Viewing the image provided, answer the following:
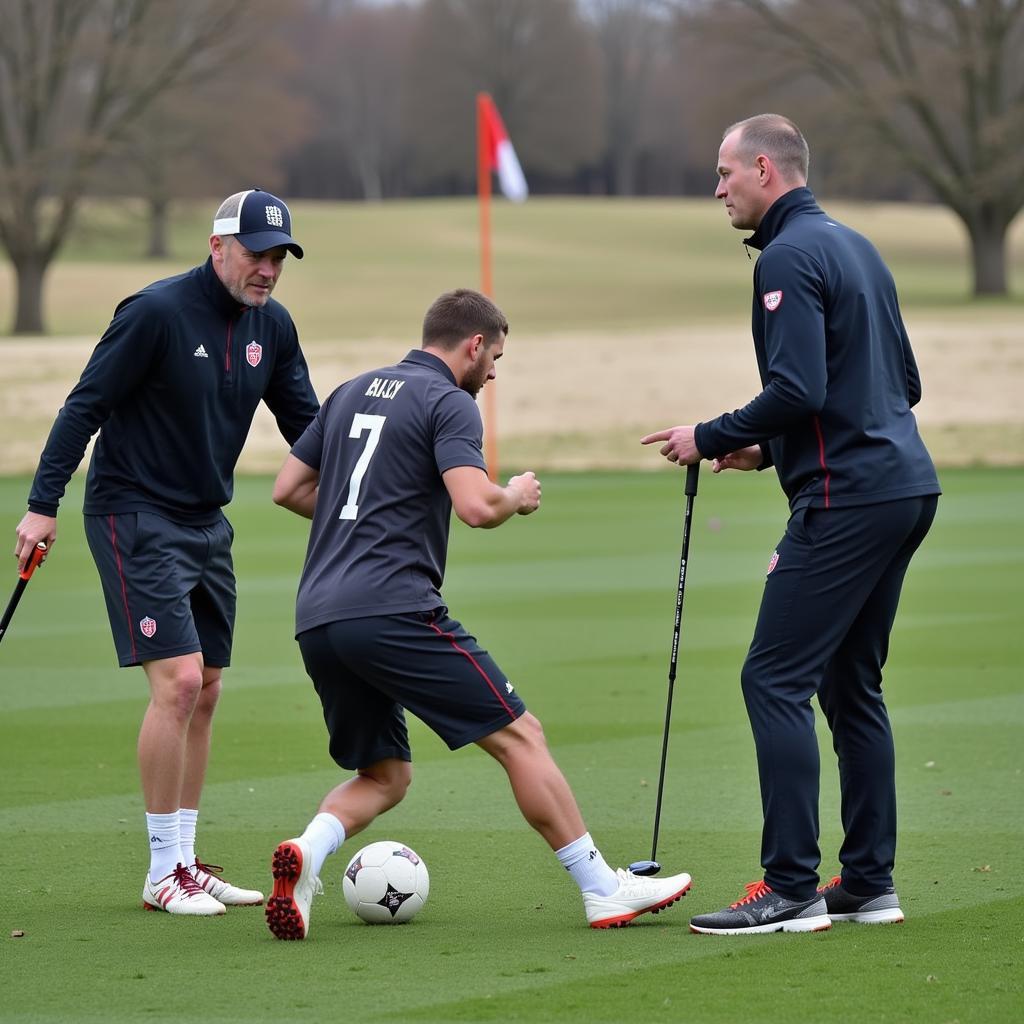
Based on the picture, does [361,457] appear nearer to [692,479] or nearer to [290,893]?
[692,479]

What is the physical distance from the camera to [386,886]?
245 inches

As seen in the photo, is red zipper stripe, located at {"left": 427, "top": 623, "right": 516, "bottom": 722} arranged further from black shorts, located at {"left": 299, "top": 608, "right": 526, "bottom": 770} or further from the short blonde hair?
the short blonde hair

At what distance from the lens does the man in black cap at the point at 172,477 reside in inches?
258

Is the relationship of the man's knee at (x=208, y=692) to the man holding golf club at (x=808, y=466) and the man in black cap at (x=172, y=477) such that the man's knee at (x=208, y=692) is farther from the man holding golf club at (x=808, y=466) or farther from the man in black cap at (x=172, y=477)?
the man holding golf club at (x=808, y=466)

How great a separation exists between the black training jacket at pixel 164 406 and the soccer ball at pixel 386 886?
1370mm

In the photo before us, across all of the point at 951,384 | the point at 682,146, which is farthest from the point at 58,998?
the point at 682,146

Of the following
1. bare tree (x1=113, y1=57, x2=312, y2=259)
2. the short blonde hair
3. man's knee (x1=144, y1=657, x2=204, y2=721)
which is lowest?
man's knee (x1=144, y1=657, x2=204, y2=721)

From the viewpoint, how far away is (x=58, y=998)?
5258mm

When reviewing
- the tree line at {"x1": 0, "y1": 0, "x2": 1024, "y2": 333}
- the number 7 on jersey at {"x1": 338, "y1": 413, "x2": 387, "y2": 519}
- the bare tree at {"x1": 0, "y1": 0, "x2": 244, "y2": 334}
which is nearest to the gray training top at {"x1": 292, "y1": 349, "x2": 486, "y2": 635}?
the number 7 on jersey at {"x1": 338, "y1": 413, "x2": 387, "y2": 519}

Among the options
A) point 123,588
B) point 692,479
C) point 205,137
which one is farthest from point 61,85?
point 692,479

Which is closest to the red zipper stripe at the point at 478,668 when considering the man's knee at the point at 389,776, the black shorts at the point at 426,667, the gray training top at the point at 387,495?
the black shorts at the point at 426,667

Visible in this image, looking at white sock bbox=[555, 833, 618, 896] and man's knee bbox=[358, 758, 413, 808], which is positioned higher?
man's knee bbox=[358, 758, 413, 808]

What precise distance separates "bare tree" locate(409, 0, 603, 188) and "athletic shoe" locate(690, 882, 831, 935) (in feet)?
363

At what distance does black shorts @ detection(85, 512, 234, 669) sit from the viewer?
6.56 m
